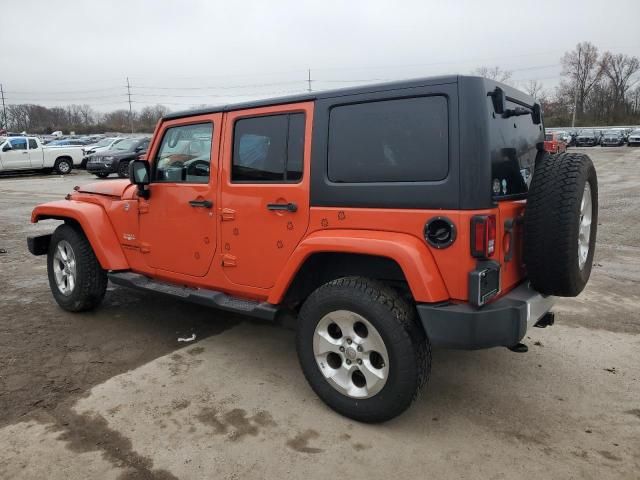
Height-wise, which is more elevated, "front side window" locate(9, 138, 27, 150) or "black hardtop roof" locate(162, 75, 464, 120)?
"front side window" locate(9, 138, 27, 150)

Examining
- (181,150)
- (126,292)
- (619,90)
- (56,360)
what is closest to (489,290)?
(181,150)

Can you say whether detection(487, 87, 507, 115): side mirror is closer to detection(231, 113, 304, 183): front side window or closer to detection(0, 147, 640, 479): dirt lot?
detection(231, 113, 304, 183): front side window

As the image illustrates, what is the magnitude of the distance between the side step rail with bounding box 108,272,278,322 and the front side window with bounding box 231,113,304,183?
860 mm

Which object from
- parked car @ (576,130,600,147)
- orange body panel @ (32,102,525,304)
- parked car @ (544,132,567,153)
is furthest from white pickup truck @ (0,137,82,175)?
parked car @ (576,130,600,147)

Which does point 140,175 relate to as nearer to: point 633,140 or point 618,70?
point 633,140

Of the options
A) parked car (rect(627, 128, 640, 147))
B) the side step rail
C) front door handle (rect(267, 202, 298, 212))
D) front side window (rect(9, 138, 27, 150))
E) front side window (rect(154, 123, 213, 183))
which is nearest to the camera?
front door handle (rect(267, 202, 298, 212))

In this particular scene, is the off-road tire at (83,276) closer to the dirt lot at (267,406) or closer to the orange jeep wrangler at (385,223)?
the dirt lot at (267,406)

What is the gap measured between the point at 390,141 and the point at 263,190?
3.14ft

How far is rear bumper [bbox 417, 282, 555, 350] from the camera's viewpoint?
2.60 metres

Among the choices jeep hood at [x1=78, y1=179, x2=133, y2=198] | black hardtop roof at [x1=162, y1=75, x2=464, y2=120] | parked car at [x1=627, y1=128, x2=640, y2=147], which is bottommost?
jeep hood at [x1=78, y1=179, x2=133, y2=198]

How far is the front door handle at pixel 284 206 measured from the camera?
320cm

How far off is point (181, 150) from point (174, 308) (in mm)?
1761

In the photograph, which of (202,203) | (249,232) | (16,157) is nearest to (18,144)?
(16,157)

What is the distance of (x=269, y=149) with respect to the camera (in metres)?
3.41
